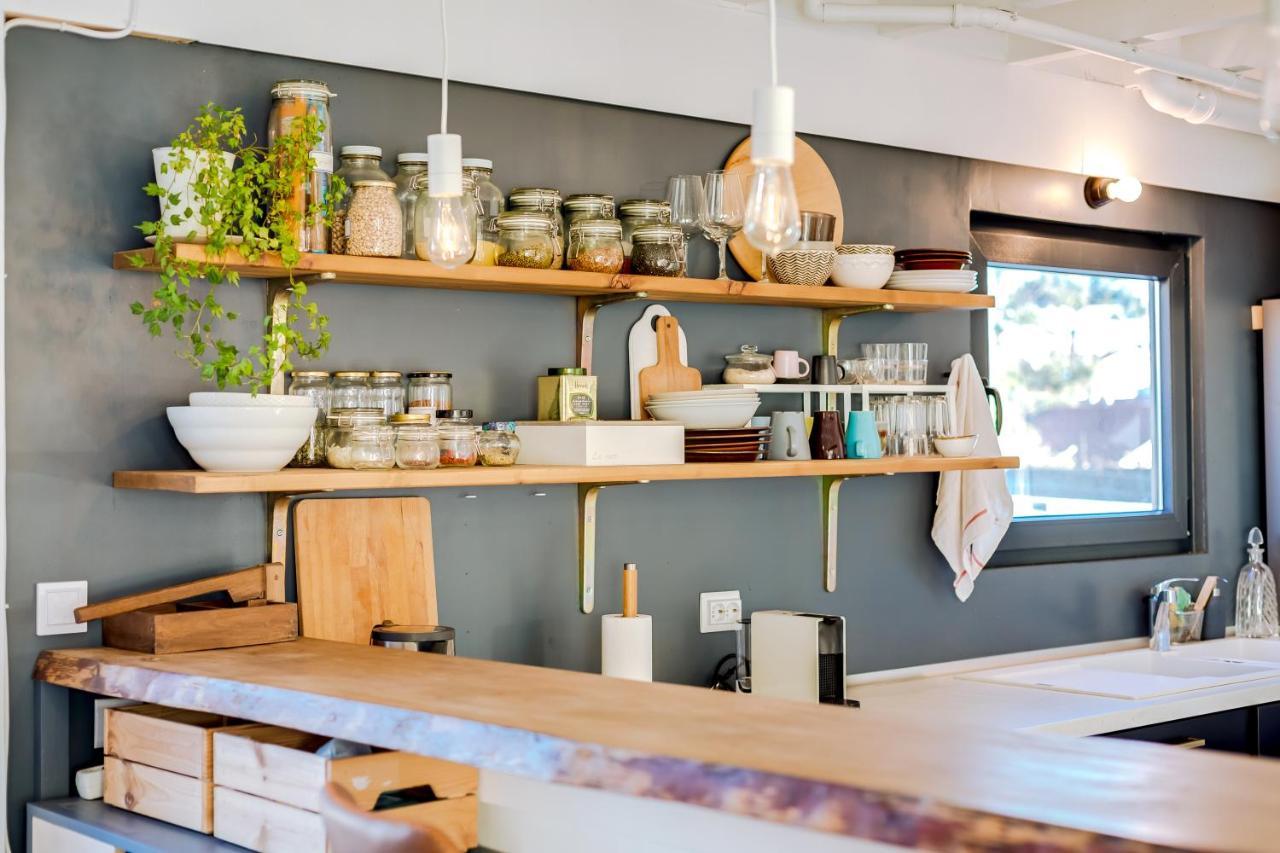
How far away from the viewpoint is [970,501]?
381cm

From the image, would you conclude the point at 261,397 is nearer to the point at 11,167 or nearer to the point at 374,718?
the point at 11,167

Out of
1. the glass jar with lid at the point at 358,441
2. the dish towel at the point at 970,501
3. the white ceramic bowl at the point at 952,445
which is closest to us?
the glass jar with lid at the point at 358,441

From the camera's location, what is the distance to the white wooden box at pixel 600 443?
9.40ft

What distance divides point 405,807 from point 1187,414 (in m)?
3.45

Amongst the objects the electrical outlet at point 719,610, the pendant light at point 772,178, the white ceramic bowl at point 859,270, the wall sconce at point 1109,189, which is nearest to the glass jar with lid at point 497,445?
the electrical outlet at point 719,610

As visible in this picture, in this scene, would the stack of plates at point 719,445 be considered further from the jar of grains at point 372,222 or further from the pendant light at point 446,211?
the pendant light at point 446,211

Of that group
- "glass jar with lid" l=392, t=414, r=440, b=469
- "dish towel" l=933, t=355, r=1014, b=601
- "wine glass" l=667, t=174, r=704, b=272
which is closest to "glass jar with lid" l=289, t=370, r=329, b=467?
"glass jar with lid" l=392, t=414, r=440, b=469

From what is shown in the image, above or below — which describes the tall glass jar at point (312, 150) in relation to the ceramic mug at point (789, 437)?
above

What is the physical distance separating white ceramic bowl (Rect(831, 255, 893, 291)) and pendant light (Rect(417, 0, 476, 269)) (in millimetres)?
1509

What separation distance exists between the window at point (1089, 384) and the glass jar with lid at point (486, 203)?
1721 mm

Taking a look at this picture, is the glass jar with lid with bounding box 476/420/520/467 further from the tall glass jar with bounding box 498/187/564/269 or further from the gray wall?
the tall glass jar with bounding box 498/187/564/269

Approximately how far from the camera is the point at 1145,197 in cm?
447

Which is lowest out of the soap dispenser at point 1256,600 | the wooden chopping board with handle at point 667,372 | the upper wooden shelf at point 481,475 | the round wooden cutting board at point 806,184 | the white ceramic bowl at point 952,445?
the soap dispenser at point 1256,600

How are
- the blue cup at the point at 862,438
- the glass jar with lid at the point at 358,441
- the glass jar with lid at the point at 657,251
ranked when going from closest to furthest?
the glass jar with lid at the point at 358,441 < the glass jar with lid at the point at 657,251 < the blue cup at the point at 862,438
